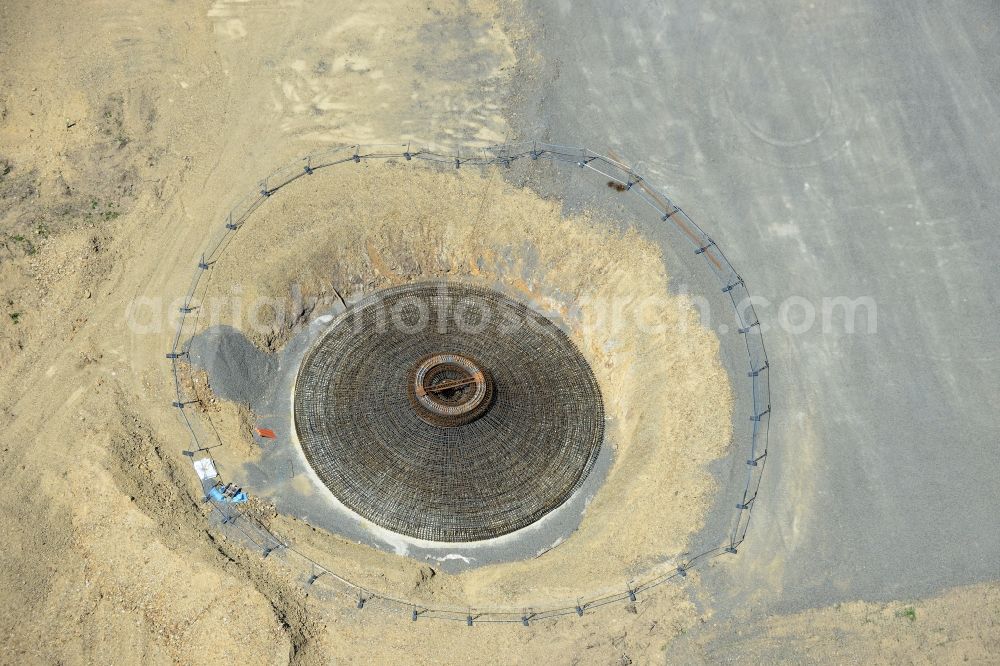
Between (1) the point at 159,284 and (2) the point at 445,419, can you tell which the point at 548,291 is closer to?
(2) the point at 445,419

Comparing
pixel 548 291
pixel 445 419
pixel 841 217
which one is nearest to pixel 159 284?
pixel 445 419

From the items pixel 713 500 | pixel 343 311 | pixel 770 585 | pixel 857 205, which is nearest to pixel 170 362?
pixel 343 311

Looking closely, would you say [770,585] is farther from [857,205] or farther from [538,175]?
[538,175]

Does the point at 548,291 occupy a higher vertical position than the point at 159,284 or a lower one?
higher

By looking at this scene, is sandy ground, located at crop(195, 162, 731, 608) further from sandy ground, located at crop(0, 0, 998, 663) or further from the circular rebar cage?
sandy ground, located at crop(0, 0, 998, 663)

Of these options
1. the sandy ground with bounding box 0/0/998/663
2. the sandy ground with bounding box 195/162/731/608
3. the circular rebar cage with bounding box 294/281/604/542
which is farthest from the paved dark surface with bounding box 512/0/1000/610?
the circular rebar cage with bounding box 294/281/604/542
